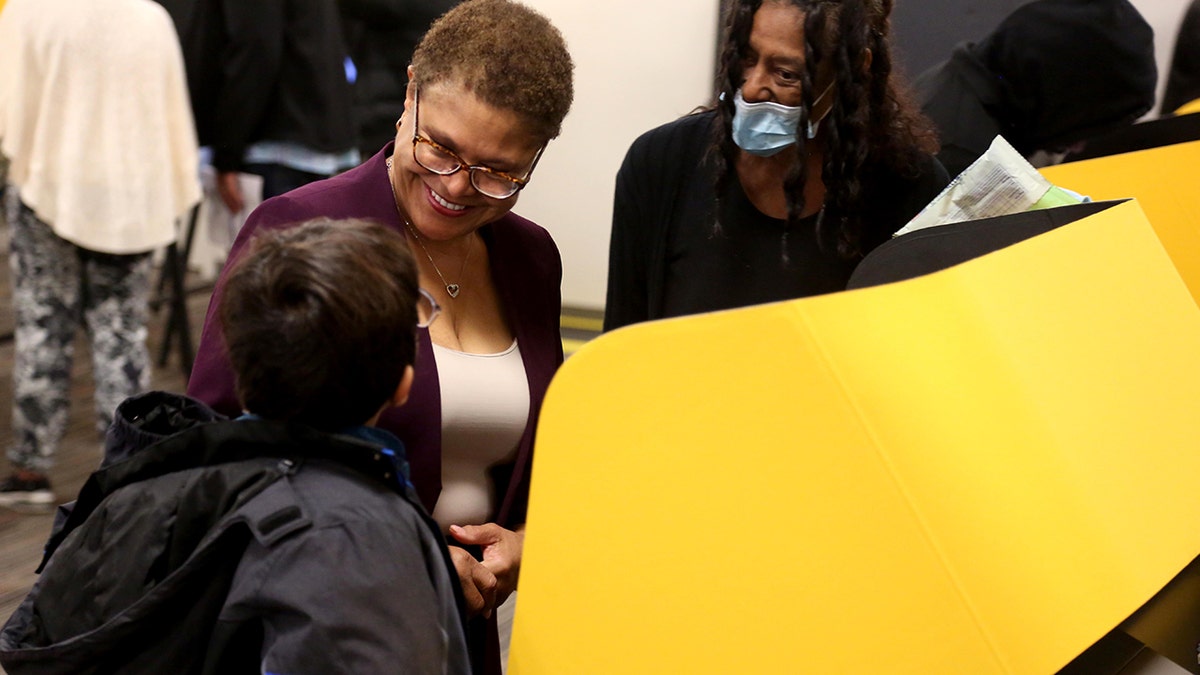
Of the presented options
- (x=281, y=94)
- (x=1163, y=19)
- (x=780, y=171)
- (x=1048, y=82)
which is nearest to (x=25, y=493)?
(x=281, y=94)

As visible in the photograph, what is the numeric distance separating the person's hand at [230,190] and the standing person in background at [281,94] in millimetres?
151

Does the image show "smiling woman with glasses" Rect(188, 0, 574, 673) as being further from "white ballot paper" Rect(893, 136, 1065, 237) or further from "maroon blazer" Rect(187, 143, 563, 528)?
"white ballot paper" Rect(893, 136, 1065, 237)

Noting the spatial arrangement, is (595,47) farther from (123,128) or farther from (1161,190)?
(1161,190)

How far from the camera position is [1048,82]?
2.29m

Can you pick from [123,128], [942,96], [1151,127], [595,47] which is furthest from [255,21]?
[1151,127]

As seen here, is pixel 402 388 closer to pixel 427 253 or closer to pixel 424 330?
pixel 424 330

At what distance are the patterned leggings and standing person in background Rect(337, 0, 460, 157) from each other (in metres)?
1.00

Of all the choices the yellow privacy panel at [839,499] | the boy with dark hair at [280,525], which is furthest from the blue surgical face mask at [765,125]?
the boy with dark hair at [280,525]

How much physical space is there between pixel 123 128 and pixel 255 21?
583mm

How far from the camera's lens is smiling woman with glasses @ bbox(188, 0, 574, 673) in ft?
4.16

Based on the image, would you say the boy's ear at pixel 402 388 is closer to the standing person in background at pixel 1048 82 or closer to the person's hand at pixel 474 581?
the person's hand at pixel 474 581

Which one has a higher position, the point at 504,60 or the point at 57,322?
the point at 504,60

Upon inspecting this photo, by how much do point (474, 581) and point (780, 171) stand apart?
74 cm

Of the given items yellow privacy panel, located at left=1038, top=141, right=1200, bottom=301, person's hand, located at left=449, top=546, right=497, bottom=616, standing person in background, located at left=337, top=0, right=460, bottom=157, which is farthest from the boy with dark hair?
standing person in background, located at left=337, top=0, right=460, bottom=157
